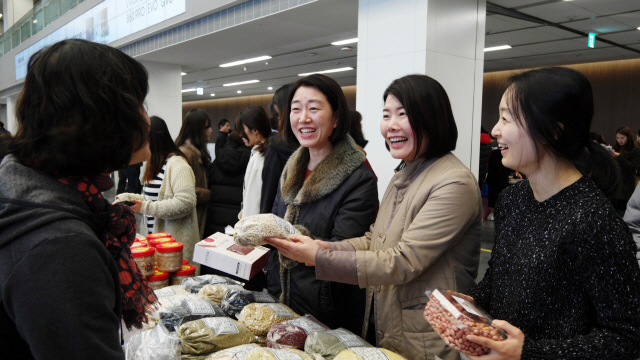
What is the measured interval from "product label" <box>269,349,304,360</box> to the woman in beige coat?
0.26 metres

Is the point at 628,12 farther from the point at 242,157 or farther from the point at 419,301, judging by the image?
the point at 419,301

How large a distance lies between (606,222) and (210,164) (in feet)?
10.4

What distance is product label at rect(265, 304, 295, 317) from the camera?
1.70 m

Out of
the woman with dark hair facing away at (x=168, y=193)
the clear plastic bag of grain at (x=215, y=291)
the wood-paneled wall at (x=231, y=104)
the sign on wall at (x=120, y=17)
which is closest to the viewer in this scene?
the clear plastic bag of grain at (x=215, y=291)

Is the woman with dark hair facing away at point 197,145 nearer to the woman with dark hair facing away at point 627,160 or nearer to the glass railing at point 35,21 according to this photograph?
the woman with dark hair facing away at point 627,160

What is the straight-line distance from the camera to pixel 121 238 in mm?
944

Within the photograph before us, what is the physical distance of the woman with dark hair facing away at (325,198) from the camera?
71.2 inches

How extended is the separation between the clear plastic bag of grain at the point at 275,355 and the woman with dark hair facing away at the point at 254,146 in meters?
1.71

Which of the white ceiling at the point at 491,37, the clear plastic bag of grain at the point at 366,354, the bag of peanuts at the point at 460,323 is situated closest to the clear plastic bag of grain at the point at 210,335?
the clear plastic bag of grain at the point at 366,354

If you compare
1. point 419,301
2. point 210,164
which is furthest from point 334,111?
point 210,164

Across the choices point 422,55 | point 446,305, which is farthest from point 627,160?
point 446,305

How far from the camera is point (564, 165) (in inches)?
46.1

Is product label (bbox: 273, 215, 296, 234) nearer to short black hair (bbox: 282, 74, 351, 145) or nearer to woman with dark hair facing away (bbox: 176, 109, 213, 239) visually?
short black hair (bbox: 282, 74, 351, 145)

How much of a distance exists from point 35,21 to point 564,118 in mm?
16894
